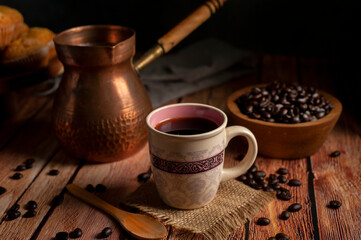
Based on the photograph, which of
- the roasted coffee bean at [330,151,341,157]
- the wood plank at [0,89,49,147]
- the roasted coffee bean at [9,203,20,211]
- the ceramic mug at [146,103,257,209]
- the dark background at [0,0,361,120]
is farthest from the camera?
the dark background at [0,0,361,120]

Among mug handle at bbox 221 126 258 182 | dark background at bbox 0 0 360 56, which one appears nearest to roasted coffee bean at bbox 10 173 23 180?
mug handle at bbox 221 126 258 182

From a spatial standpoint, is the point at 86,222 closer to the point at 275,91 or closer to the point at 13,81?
the point at 13,81

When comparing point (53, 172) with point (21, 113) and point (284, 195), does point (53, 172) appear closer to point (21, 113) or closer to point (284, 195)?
point (21, 113)

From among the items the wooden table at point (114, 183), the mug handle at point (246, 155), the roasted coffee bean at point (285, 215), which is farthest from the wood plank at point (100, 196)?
the roasted coffee bean at point (285, 215)

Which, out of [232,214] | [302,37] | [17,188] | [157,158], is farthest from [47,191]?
[302,37]

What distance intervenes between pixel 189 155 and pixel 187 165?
26 mm

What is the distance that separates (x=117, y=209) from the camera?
97 centimetres

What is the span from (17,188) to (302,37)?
56.6 inches

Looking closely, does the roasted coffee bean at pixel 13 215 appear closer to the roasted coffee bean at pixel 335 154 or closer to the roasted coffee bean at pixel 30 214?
the roasted coffee bean at pixel 30 214

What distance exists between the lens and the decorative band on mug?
91 centimetres

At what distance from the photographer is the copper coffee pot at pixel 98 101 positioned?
1081mm

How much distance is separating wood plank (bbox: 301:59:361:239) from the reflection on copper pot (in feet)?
1.71

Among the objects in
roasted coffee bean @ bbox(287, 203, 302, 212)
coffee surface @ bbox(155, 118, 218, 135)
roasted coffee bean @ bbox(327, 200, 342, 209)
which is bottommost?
roasted coffee bean @ bbox(327, 200, 342, 209)

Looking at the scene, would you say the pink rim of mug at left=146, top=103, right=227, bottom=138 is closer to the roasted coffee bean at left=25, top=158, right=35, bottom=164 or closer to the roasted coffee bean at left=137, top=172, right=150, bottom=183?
the roasted coffee bean at left=137, top=172, right=150, bottom=183
